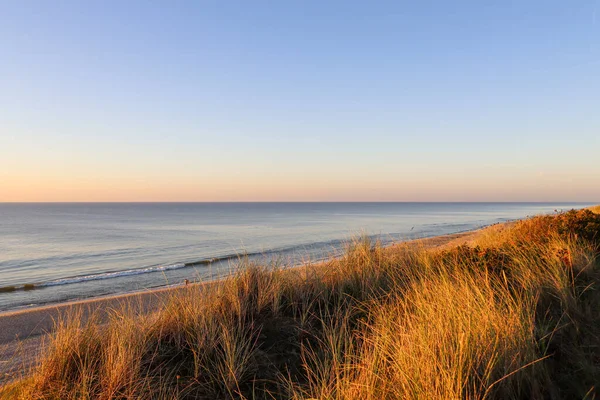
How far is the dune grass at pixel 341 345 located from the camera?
325 cm

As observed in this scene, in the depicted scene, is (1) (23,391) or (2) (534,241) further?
(2) (534,241)

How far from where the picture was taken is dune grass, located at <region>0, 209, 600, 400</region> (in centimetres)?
325

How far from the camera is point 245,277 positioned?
657 centimetres

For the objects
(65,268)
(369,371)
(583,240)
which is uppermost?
(583,240)

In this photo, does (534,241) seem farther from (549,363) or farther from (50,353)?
(50,353)

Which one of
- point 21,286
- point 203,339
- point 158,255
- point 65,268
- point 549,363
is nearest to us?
point 549,363

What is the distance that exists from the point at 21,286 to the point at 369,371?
1820 centimetres

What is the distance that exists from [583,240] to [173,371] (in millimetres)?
9463

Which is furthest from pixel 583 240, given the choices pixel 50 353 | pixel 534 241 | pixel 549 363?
pixel 50 353

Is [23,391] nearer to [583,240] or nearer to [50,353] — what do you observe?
[50,353]

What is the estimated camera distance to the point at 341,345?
14.3ft

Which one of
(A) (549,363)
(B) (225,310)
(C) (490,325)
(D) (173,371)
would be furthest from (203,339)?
(A) (549,363)

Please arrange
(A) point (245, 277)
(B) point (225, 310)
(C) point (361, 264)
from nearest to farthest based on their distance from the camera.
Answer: (B) point (225, 310), (A) point (245, 277), (C) point (361, 264)

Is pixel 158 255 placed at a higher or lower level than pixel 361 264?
lower
